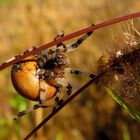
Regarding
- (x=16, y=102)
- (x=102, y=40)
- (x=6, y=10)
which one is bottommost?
(x=16, y=102)

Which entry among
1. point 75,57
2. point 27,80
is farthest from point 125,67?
point 75,57

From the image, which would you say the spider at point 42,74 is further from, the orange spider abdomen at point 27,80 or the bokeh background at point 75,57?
the bokeh background at point 75,57

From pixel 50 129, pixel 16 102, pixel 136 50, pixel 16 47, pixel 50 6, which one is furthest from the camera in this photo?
pixel 50 6

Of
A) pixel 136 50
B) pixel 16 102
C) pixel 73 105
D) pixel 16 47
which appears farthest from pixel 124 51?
pixel 16 47

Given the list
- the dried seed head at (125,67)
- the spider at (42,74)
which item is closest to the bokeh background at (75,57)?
the spider at (42,74)

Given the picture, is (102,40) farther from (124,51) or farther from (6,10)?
(124,51)
